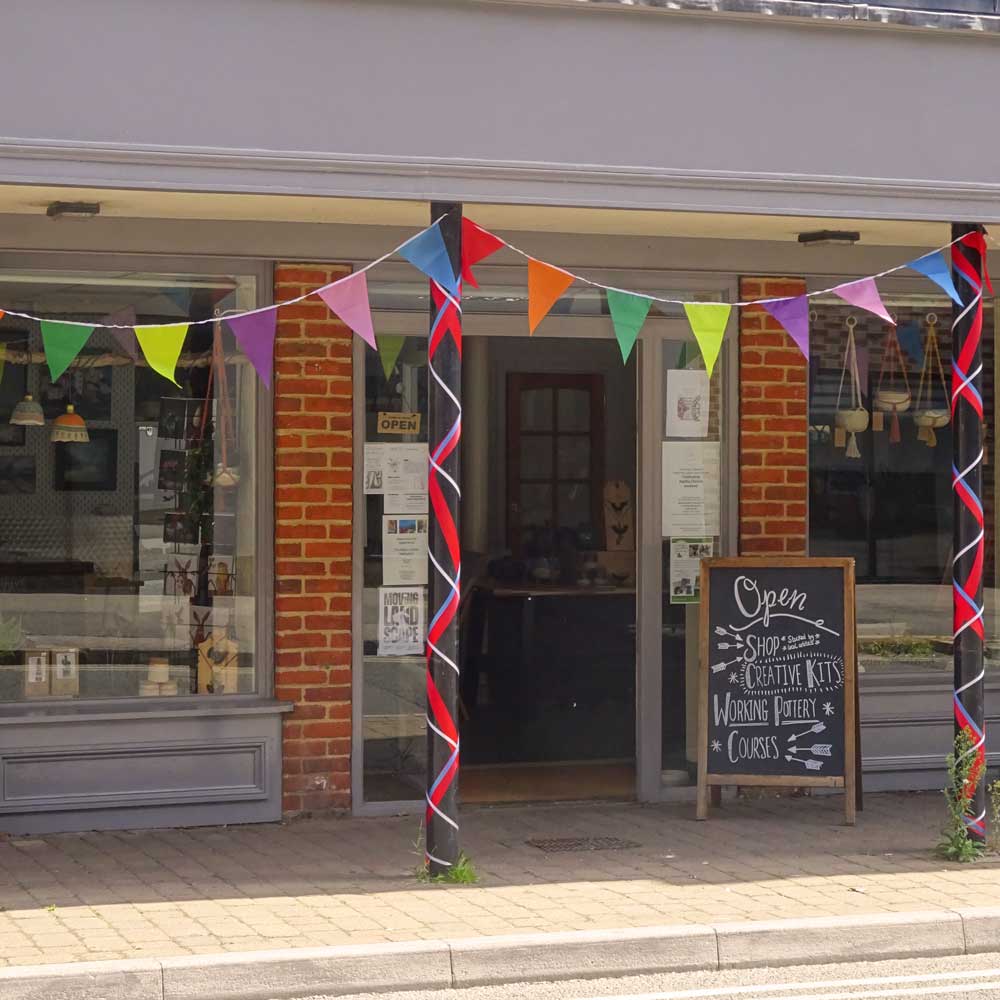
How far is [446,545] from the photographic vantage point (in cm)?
709

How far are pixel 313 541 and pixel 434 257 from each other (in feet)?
6.50

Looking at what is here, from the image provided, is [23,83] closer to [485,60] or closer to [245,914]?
[485,60]

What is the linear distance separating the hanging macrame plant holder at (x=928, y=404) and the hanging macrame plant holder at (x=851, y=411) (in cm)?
36

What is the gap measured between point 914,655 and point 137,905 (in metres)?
4.81

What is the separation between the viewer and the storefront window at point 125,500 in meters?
8.18

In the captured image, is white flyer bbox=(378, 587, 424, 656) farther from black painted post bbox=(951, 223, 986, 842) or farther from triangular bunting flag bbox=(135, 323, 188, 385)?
black painted post bbox=(951, 223, 986, 842)

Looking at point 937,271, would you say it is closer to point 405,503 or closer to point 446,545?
point 446,545

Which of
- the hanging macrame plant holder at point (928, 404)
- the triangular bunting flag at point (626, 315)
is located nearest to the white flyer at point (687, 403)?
the hanging macrame plant holder at point (928, 404)

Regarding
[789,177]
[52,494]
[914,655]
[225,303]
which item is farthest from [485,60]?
[914,655]

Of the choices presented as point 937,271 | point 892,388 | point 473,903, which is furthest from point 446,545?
point 892,388

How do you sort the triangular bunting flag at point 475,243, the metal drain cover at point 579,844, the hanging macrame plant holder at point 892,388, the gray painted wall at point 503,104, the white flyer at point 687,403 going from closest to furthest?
the gray painted wall at point 503,104 < the triangular bunting flag at point 475,243 < the metal drain cover at point 579,844 < the white flyer at point 687,403 < the hanging macrame plant holder at point 892,388

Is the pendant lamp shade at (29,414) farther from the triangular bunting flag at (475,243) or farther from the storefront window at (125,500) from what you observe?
the triangular bunting flag at (475,243)

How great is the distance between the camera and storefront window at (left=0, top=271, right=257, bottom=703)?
8.18 meters

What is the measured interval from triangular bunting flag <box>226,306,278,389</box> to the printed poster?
2.93 m
